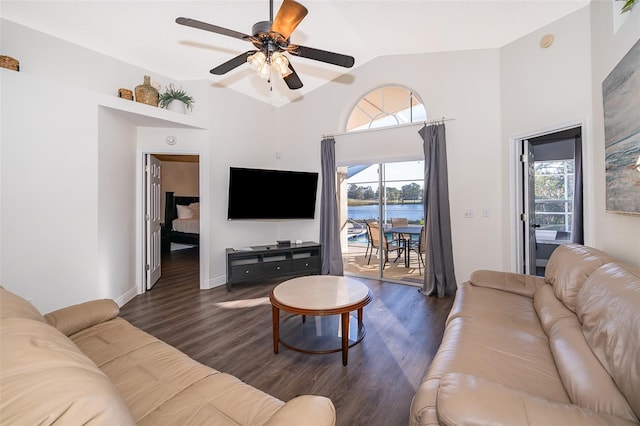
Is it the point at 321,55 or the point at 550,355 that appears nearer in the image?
the point at 550,355

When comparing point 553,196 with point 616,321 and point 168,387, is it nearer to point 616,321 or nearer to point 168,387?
point 616,321

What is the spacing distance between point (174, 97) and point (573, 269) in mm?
4567

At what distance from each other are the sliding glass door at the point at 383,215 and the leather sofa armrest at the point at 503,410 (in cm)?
337

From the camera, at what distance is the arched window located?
4215 mm

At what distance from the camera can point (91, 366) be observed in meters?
0.76

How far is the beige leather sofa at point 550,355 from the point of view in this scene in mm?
930

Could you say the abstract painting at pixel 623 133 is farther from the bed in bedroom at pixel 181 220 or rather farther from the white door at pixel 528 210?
the bed in bedroom at pixel 181 220

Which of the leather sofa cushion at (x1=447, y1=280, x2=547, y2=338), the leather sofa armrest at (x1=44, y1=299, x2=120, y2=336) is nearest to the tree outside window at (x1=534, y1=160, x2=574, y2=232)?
the leather sofa cushion at (x1=447, y1=280, x2=547, y2=338)

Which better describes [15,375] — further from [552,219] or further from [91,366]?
[552,219]

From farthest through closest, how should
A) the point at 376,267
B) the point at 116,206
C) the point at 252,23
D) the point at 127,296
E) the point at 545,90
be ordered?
the point at 376,267, the point at 127,296, the point at 116,206, the point at 252,23, the point at 545,90

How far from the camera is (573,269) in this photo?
1.79m

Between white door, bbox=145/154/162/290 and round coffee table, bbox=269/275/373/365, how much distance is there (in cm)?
254

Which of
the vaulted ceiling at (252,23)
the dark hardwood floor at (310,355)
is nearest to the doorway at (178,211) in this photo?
the dark hardwood floor at (310,355)

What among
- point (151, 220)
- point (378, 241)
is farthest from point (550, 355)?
point (151, 220)
